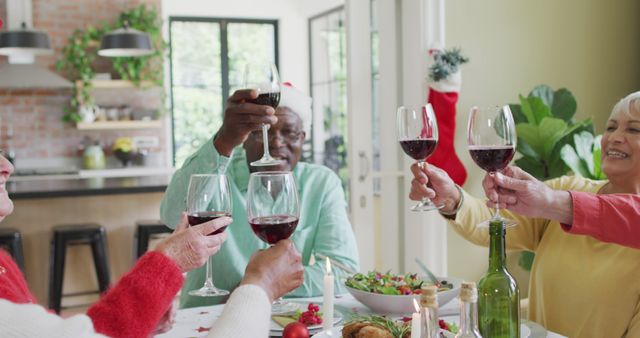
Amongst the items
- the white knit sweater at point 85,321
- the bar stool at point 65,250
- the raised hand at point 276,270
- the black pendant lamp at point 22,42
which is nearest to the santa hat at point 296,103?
the raised hand at point 276,270

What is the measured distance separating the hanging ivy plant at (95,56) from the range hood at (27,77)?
193 mm

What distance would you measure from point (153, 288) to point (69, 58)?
6.20 metres

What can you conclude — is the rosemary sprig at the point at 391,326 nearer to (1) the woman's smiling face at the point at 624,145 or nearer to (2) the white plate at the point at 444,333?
(2) the white plate at the point at 444,333

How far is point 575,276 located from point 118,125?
18.8 feet

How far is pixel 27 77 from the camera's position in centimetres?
655

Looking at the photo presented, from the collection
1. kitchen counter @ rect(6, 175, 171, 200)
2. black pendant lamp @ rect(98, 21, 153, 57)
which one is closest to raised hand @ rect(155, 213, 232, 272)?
kitchen counter @ rect(6, 175, 171, 200)

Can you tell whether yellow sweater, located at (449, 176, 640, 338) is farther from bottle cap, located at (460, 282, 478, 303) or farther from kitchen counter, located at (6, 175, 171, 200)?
kitchen counter, located at (6, 175, 171, 200)

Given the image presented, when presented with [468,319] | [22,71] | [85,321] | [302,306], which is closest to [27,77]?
[22,71]

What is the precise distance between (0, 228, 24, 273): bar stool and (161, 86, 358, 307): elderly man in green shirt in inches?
94.8

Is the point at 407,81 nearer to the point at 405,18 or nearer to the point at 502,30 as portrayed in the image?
the point at 405,18

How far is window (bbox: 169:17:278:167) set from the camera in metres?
7.82

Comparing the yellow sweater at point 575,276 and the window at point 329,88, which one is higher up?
the window at point 329,88

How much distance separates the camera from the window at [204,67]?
7.82 meters

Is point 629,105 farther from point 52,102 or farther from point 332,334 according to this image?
point 52,102
